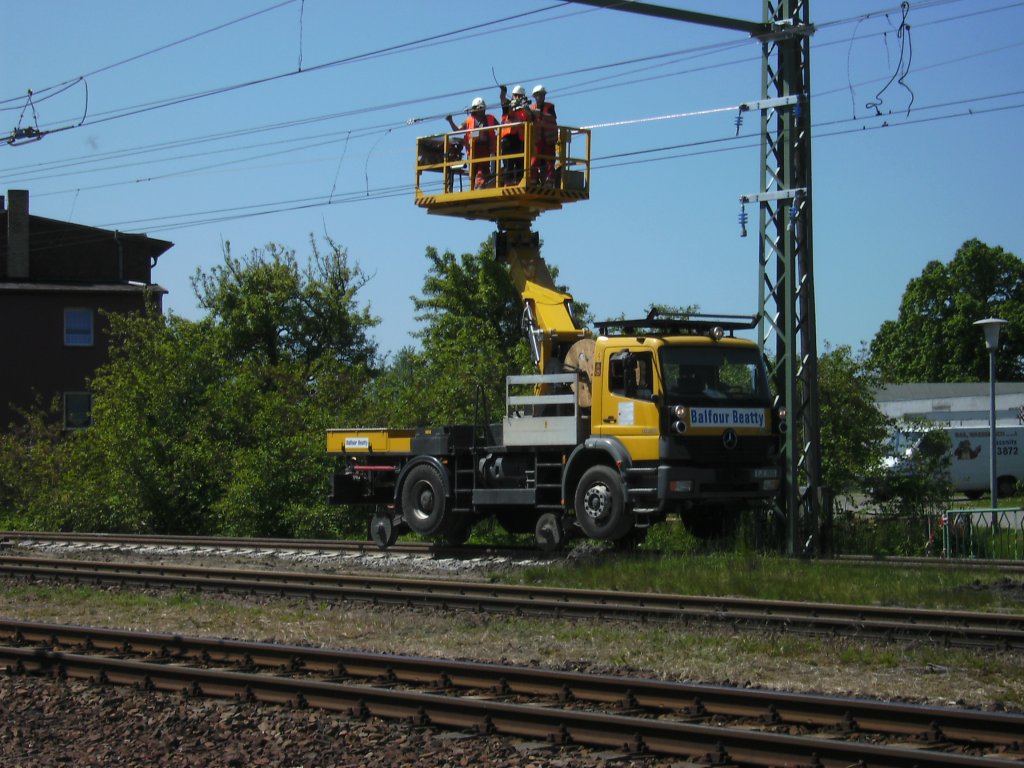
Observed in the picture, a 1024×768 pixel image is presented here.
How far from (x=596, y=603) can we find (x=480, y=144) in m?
8.46

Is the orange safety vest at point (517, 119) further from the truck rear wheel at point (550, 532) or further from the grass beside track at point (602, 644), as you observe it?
the grass beside track at point (602, 644)

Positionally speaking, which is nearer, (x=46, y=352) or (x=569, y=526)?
(x=569, y=526)

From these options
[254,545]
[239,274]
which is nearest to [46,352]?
[239,274]

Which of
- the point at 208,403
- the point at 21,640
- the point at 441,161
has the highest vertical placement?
the point at 441,161

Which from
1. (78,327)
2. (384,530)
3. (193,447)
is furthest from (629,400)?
(78,327)

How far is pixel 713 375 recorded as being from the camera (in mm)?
18141

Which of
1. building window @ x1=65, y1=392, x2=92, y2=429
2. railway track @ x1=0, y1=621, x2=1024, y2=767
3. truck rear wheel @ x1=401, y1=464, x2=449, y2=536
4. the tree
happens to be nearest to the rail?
truck rear wheel @ x1=401, y1=464, x2=449, y2=536

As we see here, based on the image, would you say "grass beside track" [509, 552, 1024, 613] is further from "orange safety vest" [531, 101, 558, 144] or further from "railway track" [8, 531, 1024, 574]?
"orange safety vest" [531, 101, 558, 144]

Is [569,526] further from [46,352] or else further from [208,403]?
[46,352]

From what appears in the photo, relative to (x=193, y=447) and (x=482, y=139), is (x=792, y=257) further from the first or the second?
(x=193, y=447)

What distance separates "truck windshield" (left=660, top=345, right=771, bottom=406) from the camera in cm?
1777

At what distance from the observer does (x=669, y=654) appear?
11.4 m

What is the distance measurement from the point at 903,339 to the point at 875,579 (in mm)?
68376

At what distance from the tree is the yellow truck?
5868cm
